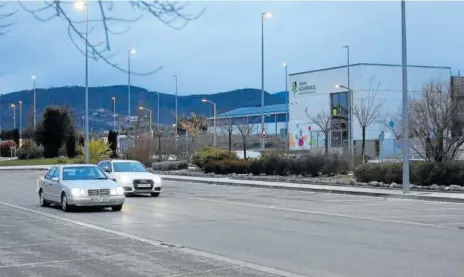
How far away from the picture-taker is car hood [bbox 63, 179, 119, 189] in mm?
19906

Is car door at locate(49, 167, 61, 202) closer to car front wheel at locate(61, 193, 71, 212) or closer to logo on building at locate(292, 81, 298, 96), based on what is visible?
car front wheel at locate(61, 193, 71, 212)

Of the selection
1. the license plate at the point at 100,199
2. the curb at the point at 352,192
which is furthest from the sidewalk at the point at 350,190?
the license plate at the point at 100,199

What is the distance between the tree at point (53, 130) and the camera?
73938mm

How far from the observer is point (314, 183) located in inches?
1350

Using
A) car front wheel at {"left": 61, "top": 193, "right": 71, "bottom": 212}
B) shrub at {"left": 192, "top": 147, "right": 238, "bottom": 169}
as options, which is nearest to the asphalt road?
car front wheel at {"left": 61, "top": 193, "right": 71, "bottom": 212}

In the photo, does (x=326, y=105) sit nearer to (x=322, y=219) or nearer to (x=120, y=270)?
(x=322, y=219)

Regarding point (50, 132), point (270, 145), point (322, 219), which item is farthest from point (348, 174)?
point (50, 132)

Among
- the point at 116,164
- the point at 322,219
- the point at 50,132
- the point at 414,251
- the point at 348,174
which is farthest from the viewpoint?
the point at 50,132

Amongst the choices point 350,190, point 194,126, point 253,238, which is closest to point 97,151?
point 194,126

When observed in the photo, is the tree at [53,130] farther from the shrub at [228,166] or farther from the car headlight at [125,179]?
the car headlight at [125,179]

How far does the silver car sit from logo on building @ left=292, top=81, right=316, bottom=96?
56218 mm

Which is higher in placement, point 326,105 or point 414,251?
point 326,105

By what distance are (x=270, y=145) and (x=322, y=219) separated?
61.6 m

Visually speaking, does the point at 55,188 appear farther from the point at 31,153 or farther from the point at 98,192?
the point at 31,153
